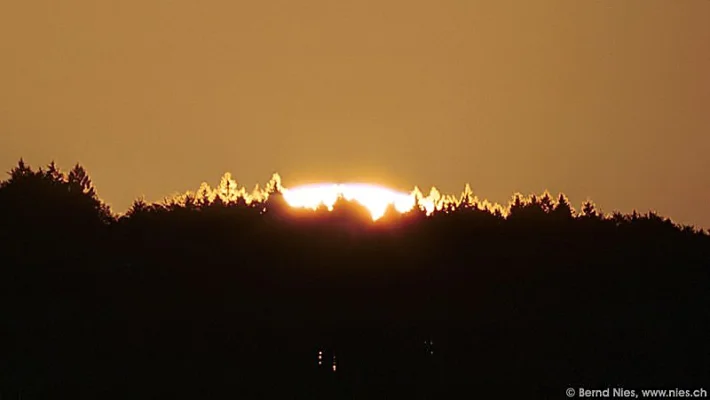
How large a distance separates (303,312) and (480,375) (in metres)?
6.93

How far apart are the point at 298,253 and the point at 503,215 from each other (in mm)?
8787

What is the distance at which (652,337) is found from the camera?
60094 millimetres

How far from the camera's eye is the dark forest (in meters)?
58.6

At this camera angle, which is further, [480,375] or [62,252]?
[62,252]

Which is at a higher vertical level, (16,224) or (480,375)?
(16,224)

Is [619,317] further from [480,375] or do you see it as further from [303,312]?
[303,312]

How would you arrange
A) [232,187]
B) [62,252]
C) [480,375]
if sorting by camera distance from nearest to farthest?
1. [480,375]
2. [62,252]
3. [232,187]

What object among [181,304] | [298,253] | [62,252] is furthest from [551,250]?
[62,252]

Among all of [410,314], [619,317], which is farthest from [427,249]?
[619,317]

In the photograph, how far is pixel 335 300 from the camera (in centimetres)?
6147

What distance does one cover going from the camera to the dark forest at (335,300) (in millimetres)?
58562

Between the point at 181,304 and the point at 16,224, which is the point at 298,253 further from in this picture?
the point at 16,224

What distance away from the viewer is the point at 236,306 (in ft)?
199

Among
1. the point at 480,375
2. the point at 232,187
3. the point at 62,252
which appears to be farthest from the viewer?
the point at 232,187
